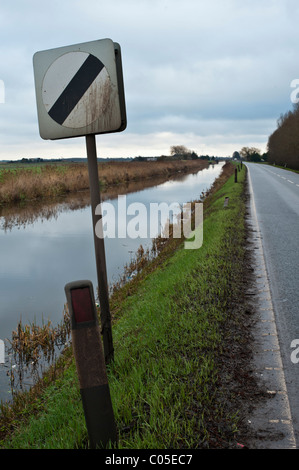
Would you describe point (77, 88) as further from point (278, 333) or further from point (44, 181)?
point (44, 181)

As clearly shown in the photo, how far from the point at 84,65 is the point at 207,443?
2983 millimetres

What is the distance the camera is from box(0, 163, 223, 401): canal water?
770 cm

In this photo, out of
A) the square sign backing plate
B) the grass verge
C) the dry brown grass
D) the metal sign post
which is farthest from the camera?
the dry brown grass

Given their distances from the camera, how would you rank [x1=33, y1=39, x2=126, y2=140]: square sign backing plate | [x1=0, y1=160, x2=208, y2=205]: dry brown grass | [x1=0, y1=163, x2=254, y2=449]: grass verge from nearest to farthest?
[x1=0, y1=163, x2=254, y2=449]: grass verge < [x1=33, y1=39, x2=126, y2=140]: square sign backing plate < [x1=0, y1=160, x2=208, y2=205]: dry brown grass

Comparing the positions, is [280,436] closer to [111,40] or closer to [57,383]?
[57,383]

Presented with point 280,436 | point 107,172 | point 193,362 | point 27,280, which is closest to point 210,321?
point 193,362

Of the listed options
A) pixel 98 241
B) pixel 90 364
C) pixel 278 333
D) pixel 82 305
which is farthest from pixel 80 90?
pixel 278 333

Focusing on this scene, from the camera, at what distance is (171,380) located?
3273 mm

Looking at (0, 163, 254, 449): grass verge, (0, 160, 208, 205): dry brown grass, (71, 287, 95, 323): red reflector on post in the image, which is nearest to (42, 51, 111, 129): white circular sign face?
(71, 287, 95, 323): red reflector on post

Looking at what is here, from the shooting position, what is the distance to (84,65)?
3227 millimetres

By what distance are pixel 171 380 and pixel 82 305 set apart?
136 cm

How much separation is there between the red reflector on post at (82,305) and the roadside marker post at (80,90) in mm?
1536

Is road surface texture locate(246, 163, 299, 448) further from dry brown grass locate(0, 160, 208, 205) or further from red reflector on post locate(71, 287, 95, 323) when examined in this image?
dry brown grass locate(0, 160, 208, 205)

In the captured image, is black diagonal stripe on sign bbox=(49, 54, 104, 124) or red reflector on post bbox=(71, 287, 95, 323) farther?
black diagonal stripe on sign bbox=(49, 54, 104, 124)
